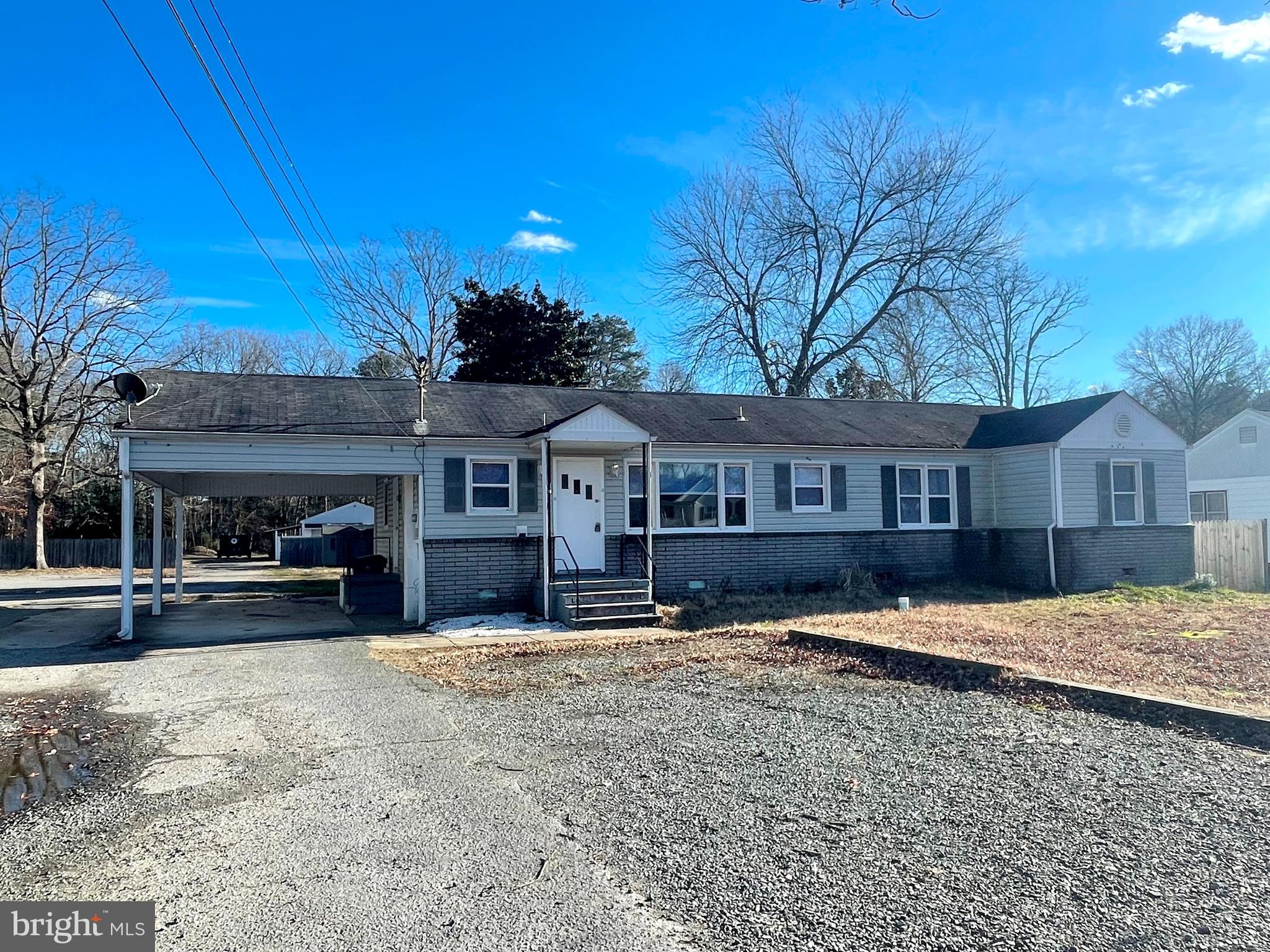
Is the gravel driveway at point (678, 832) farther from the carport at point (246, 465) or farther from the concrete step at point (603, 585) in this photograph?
the carport at point (246, 465)

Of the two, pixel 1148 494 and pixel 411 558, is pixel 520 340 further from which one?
pixel 1148 494

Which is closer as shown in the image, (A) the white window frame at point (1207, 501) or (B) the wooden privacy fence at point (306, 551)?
(A) the white window frame at point (1207, 501)

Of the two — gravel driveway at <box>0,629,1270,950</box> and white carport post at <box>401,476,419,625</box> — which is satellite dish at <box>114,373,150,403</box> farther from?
gravel driveway at <box>0,629,1270,950</box>

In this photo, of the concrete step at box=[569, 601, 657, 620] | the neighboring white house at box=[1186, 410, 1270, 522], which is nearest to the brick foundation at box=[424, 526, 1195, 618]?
the concrete step at box=[569, 601, 657, 620]

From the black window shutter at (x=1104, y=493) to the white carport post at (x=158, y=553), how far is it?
17898mm

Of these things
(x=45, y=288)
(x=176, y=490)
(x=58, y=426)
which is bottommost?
(x=176, y=490)

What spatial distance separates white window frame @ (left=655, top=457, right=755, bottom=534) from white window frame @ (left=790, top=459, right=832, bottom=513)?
0.87 meters

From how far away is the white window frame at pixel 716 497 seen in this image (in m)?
15.1

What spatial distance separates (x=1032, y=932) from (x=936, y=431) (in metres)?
16.2

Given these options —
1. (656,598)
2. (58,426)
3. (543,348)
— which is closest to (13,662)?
(656,598)

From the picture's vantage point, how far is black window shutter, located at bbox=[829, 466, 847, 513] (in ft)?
54.0

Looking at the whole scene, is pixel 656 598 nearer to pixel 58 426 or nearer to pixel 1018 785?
pixel 1018 785

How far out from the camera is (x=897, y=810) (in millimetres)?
4648

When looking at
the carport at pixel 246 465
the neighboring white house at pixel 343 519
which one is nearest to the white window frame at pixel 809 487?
the carport at pixel 246 465
